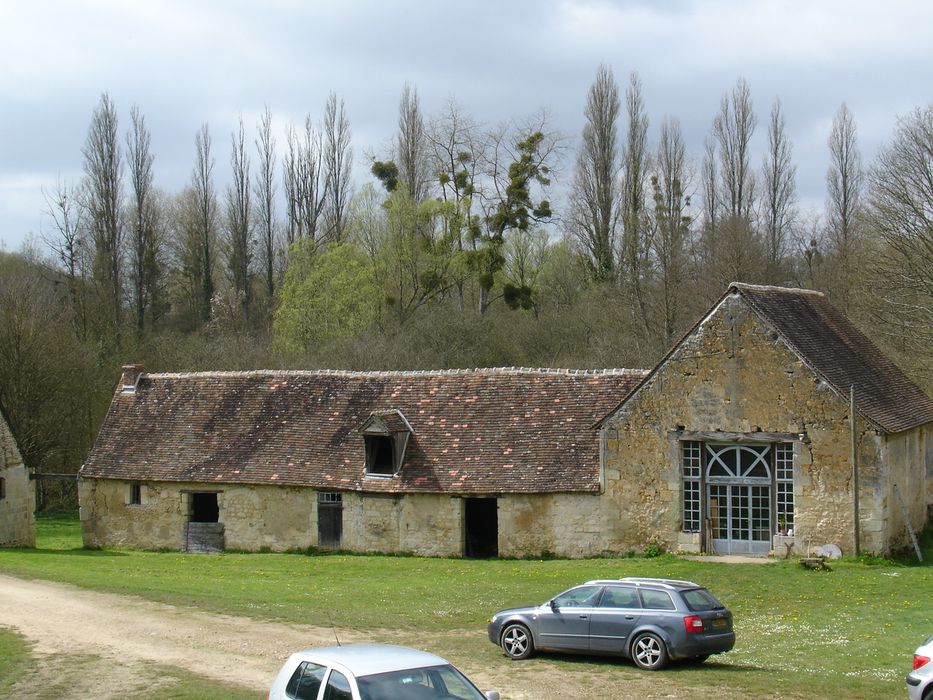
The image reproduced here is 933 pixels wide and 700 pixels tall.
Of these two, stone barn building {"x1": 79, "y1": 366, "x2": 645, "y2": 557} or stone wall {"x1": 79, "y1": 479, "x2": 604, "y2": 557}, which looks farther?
stone barn building {"x1": 79, "y1": 366, "x2": 645, "y2": 557}

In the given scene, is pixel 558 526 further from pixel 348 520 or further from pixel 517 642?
pixel 517 642

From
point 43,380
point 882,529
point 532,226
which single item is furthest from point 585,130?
point 882,529

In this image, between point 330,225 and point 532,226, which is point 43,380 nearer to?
point 330,225

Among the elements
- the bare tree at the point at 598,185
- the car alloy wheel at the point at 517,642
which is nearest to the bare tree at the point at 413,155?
the bare tree at the point at 598,185

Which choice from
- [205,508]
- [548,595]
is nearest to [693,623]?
[548,595]

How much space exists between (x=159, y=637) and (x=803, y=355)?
17.0m

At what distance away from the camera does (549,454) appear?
31.1 m

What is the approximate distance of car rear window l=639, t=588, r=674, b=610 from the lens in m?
16.6

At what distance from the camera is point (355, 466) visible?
32781 millimetres

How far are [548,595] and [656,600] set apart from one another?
8072mm

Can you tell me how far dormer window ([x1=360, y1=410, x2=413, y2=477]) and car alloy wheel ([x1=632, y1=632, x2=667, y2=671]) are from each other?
1613 centimetres

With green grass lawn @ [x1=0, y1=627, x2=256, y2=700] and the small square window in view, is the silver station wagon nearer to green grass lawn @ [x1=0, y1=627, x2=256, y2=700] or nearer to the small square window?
green grass lawn @ [x1=0, y1=627, x2=256, y2=700]

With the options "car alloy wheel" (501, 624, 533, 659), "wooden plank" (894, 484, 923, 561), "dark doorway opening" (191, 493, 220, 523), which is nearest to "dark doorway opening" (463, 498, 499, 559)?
"dark doorway opening" (191, 493, 220, 523)

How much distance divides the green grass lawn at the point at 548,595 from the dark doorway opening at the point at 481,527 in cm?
163
